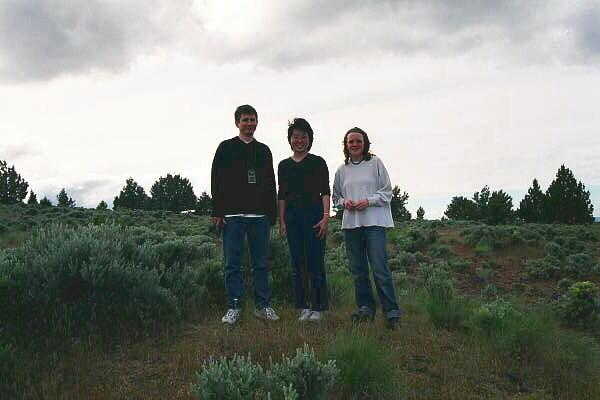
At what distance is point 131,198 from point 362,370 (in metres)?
62.0

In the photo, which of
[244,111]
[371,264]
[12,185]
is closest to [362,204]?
[371,264]

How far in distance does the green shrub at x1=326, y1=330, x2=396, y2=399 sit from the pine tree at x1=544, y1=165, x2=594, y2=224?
3118 centimetres

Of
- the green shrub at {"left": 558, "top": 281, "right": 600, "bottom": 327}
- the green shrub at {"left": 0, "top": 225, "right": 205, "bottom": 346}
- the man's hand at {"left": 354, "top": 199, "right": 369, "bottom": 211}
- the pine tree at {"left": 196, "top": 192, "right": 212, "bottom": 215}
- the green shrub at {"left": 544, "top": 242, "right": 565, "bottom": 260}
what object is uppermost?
the pine tree at {"left": 196, "top": 192, "right": 212, "bottom": 215}

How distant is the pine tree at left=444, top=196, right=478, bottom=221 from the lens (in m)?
35.9

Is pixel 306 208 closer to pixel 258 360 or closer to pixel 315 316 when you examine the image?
pixel 315 316

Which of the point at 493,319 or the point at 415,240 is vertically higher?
the point at 415,240

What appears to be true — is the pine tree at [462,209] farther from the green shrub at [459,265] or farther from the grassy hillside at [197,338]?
the grassy hillside at [197,338]

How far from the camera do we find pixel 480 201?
38.0 metres

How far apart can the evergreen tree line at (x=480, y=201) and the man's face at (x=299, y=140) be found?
11.1m

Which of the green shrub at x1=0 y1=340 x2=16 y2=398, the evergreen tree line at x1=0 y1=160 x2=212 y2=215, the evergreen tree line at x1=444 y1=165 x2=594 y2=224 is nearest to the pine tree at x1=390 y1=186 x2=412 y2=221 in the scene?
the evergreen tree line at x1=444 y1=165 x2=594 y2=224

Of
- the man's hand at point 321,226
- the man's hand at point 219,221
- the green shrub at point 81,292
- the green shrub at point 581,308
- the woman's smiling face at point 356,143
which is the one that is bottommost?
the green shrub at point 581,308

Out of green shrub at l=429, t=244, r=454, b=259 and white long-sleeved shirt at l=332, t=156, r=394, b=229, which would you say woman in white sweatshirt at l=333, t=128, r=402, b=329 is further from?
green shrub at l=429, t=244, r=454, b=259

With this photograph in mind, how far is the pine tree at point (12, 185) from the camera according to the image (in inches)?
1848

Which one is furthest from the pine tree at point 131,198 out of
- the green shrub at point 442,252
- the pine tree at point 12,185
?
the green shrub at point 442,252
